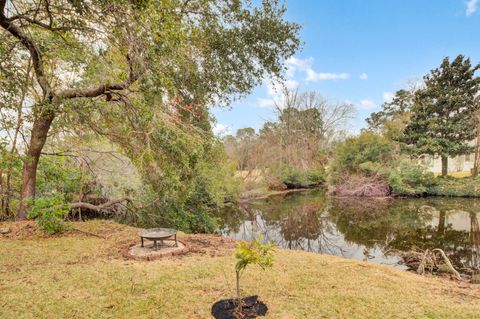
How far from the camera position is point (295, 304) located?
10.5ft

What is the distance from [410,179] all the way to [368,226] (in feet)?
30.1

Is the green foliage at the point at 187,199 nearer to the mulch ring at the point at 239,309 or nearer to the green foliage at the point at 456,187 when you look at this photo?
the mulch ring at the point at 239,309

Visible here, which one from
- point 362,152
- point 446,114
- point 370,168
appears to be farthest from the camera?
point 362,152

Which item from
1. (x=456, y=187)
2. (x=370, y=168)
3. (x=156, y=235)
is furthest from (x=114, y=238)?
(x=456, y=187)

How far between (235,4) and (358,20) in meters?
7.16

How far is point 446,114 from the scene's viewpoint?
66.1 feet

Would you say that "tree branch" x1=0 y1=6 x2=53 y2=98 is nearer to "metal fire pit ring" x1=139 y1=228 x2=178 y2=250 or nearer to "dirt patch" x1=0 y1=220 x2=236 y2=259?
"dirt patch" x1=0 y1=220 x2=236 y2=259

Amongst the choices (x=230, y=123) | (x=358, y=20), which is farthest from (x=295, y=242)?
(x=358, y=20)

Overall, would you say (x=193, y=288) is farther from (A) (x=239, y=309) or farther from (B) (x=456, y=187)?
(B) (x=456, y=187)

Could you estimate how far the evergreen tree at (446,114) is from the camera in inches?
759

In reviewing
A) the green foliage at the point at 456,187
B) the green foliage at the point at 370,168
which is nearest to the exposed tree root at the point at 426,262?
the green foliage at the point at 370,168

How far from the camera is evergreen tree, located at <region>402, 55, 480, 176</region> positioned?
19281 millimetres

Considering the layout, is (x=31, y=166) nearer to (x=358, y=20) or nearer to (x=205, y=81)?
(x=205, y=81)

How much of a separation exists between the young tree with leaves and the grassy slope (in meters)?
2.20
